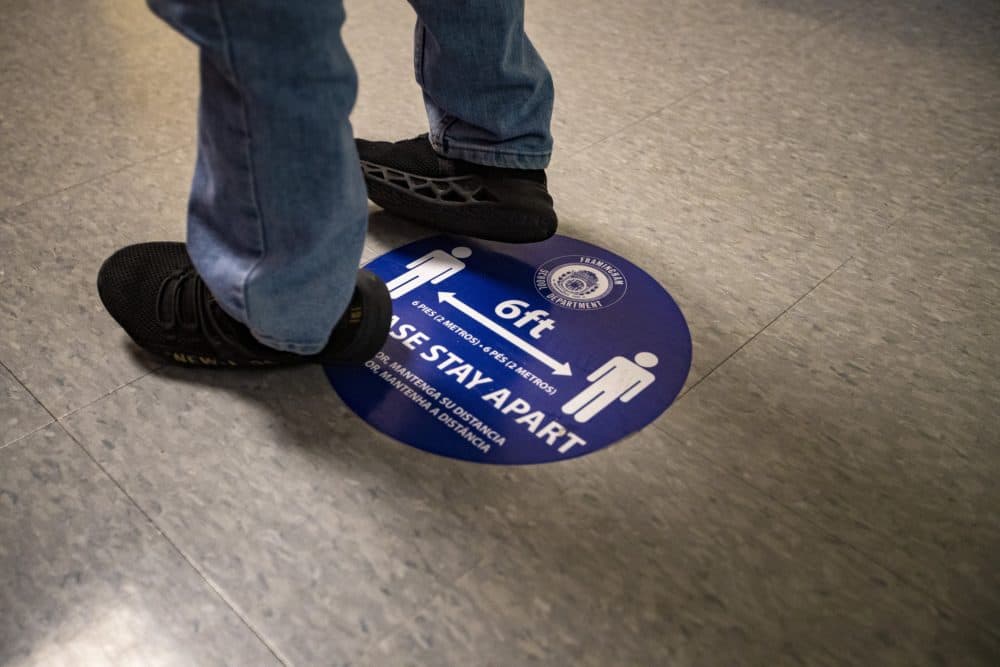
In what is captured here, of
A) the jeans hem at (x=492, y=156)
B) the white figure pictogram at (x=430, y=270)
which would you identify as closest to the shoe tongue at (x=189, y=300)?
the white figure pictogram at (x=430, y=270)

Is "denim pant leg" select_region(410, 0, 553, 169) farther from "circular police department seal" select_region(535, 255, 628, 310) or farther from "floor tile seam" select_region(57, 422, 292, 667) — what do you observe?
"floor tile seam" select_region(57, 422, 292, 667)

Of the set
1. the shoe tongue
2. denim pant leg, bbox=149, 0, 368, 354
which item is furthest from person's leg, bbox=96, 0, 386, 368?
the shoe tongue

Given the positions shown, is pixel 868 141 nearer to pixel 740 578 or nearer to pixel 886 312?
pixel 886 312

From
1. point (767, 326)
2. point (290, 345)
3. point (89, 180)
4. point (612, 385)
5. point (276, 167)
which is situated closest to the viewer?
point (276, 167)

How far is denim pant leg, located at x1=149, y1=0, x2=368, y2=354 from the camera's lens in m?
0.71

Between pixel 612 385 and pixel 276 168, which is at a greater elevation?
pixel 276 168

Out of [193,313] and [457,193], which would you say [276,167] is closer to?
[193,313]

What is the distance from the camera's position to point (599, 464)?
959 mm

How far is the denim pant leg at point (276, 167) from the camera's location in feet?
2.33

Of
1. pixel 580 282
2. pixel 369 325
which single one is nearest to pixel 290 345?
pixel 369 325

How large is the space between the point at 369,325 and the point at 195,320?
0.67 ft

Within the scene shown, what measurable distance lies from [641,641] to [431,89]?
0.79 meters

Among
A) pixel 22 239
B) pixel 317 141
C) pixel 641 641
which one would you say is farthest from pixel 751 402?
pixel 22 239

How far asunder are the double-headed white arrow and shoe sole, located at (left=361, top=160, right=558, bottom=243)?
4.7 inches
